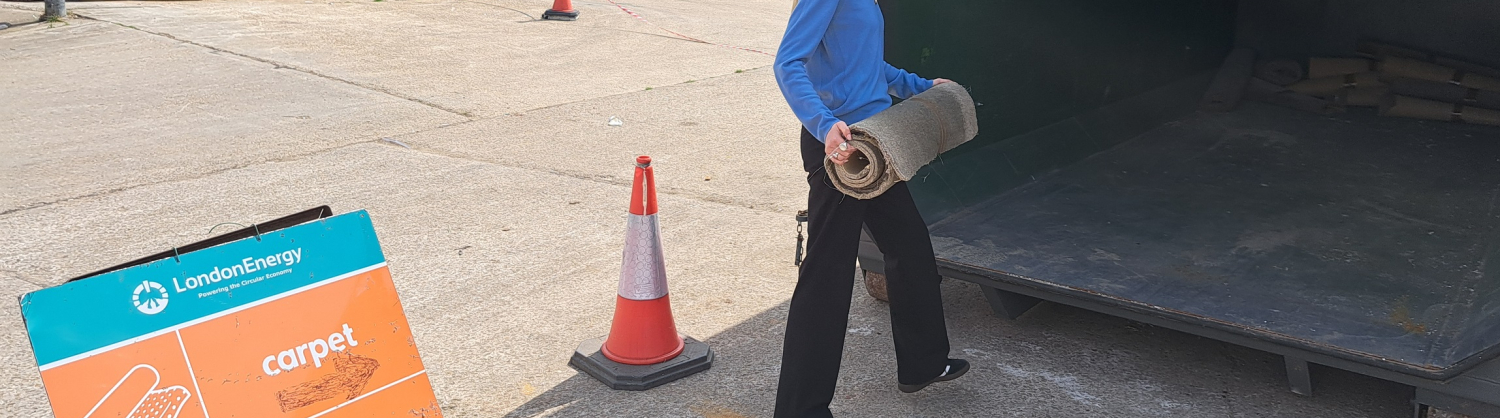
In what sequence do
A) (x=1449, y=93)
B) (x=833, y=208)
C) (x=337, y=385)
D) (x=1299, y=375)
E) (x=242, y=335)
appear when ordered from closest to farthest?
1. (x=242, y=335)
2. (x=337, y=385)
3. (x=833, y=208)
4. (x=1299, y=375)
5. (x=1449, y=93)

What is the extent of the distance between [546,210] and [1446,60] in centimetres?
629

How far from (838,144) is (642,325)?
1344mm

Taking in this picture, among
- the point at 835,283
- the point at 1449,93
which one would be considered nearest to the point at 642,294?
the point at 835,283

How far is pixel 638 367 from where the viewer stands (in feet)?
13.6

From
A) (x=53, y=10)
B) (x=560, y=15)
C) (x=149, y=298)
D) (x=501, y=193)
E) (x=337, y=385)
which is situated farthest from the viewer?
(x=560, y=15)

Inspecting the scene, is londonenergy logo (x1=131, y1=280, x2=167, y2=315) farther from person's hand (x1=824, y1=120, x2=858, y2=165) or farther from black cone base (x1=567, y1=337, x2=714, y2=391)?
person's hand (x1=824, y1=120, x2=858, y2=165)

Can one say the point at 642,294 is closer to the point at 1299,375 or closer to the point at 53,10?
the point at 1299,375

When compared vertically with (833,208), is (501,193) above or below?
below

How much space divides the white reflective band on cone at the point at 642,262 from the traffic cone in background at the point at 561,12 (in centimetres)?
1021

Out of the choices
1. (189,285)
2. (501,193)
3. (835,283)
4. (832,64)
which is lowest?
(501,193)

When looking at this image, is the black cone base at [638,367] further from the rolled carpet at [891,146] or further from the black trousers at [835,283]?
the rolled carpet at [891,146]

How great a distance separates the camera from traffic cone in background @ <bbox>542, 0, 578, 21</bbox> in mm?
13883

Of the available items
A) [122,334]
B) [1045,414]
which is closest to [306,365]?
[122,334]

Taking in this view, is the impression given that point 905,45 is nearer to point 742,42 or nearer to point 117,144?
point 117,144
